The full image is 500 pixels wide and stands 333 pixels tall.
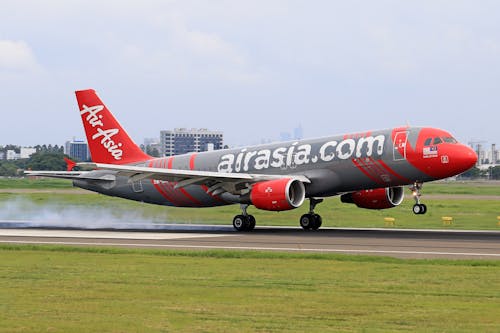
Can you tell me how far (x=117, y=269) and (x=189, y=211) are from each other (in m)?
28.9

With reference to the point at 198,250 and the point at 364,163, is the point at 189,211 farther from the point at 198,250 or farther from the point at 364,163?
the point at 198,250

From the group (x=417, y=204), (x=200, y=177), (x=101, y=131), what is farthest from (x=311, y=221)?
(x=101, y=131)

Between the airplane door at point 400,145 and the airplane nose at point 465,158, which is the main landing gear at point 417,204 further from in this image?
the airplane nose at point 465,158

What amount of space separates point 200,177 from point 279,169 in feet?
12.4

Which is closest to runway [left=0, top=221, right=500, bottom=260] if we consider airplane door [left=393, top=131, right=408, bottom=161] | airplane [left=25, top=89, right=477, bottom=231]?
airplane [left=25, top=89, right=477, bottom=231]

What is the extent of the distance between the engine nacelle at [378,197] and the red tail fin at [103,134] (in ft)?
40.0

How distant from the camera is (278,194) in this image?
37.6 meters

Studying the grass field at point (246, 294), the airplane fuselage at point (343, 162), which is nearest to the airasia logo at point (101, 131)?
the airplane fuselage at point (343, 162)

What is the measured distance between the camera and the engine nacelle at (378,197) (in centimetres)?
4206

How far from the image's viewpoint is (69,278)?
67.6 feet

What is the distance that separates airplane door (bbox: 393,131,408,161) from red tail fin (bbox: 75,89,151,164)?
50.5 feet

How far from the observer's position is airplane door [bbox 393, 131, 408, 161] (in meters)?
37.4

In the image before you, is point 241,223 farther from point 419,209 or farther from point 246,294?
point 246,294

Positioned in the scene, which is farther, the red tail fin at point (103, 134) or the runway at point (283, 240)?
the red tail fin at point (103, 134)
